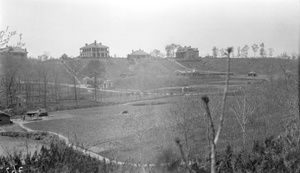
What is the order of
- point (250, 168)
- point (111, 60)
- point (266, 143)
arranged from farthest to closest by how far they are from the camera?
point (111, 60) → point (266, 143) → point (250, 168)

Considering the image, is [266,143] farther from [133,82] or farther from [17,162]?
[133,82]

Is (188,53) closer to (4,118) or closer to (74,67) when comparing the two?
(74,67)

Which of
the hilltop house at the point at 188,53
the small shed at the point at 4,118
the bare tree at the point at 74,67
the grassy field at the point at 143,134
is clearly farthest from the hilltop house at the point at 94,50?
the grassy field at the point at 143,134

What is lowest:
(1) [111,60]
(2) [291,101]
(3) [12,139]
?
(3) [12,139]

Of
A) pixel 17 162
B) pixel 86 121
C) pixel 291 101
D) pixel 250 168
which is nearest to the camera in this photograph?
pixel 250 168

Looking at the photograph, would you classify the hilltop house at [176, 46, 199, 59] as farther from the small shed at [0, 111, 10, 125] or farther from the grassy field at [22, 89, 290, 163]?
the small shed at [0, 111, 10, 125]

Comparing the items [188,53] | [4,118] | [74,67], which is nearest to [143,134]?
[4,118]

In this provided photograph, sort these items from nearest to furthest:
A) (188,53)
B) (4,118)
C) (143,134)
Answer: (143,134), (4,118), (188,53)

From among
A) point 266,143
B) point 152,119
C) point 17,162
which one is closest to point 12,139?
point 152,119
